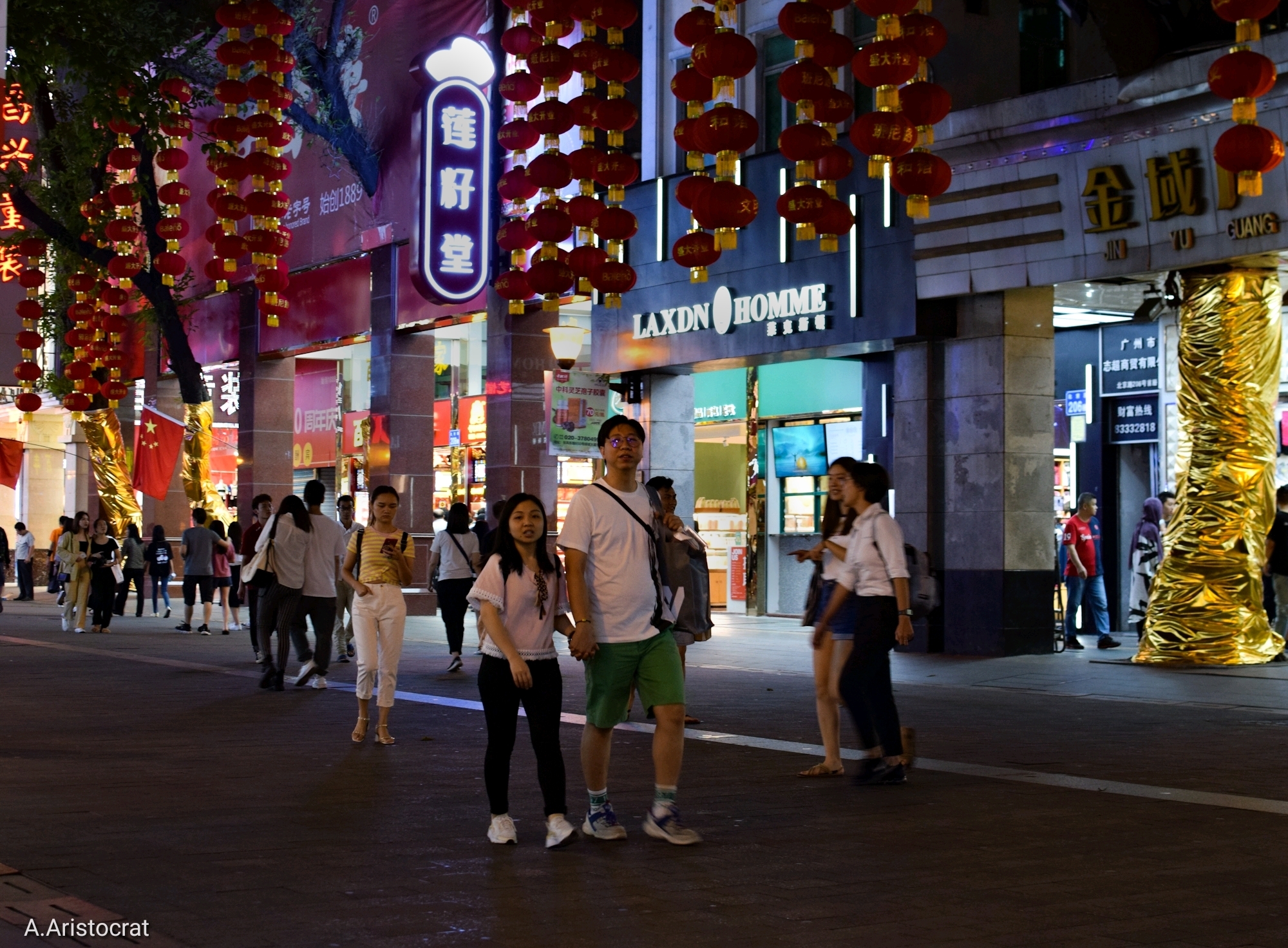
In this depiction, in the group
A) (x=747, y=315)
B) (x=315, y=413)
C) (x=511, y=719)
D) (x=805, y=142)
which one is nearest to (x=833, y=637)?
(x=511, y=719)

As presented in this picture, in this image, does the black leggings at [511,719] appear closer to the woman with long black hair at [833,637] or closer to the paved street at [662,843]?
the paved street at [662,843]

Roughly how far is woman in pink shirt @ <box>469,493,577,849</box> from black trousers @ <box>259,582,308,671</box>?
301 inches

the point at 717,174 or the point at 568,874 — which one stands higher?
the point at 717,174

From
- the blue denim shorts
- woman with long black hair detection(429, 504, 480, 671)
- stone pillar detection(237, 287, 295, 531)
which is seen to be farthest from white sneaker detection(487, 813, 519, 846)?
stone pillar detection(237, 287, 295, 531)

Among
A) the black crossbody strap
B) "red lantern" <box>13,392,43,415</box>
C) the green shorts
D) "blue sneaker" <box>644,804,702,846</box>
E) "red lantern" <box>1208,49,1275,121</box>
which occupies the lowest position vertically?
"blue sneaker" <box>644,804,702,846</box>

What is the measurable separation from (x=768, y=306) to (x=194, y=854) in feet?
49.8

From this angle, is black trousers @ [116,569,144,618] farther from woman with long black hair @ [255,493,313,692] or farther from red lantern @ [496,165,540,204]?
woman with long black hair @ [255,493,313,692]

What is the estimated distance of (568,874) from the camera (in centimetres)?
675

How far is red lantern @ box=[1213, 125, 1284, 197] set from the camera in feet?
40.8

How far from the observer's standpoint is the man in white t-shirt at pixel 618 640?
748 cm

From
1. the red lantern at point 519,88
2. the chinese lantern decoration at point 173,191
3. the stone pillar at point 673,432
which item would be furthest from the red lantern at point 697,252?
the chinese lantern decoration at point 173,191

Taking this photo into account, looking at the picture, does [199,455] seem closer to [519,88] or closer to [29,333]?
[29,333]

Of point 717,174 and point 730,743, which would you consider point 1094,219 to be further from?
point 730,743

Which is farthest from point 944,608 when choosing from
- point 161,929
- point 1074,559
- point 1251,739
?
point 161,929
